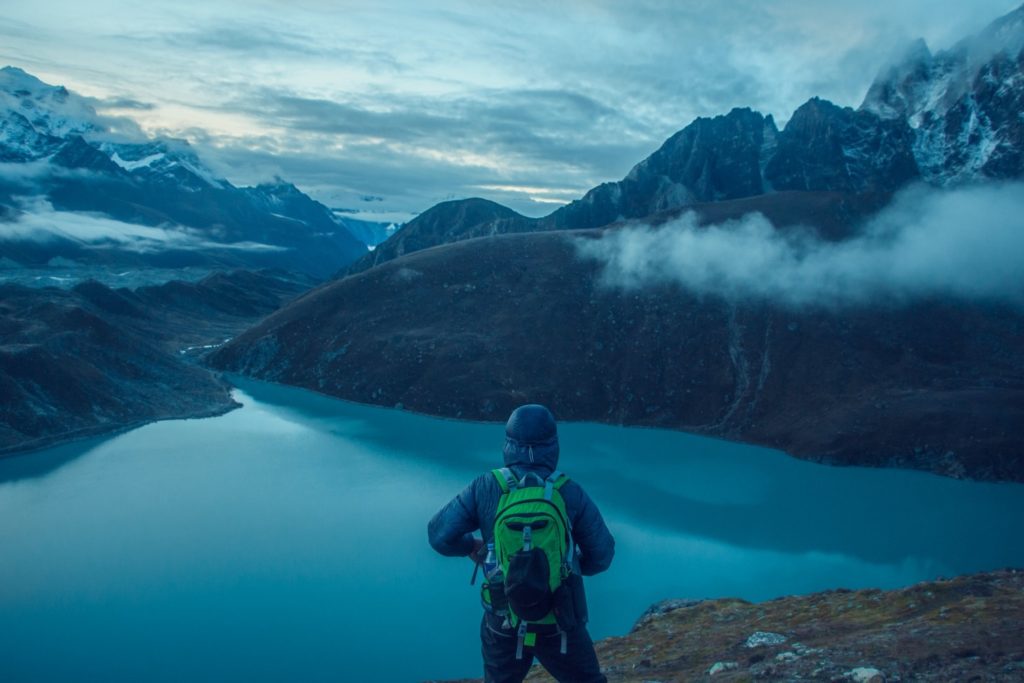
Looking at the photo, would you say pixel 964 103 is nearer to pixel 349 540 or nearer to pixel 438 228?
pixel 438 228

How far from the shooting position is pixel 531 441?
6766 mm

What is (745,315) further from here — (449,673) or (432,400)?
(449,673)

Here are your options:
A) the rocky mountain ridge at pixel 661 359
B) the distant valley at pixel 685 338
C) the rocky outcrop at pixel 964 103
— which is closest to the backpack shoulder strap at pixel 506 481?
the rocky mountain ridge at pixel 661 359

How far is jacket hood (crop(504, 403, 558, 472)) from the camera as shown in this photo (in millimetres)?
6754

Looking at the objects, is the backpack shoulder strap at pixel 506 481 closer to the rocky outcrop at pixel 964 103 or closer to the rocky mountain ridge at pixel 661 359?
the rocky mountain ridge at pixel 661 359

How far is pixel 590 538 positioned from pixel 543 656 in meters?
1.18

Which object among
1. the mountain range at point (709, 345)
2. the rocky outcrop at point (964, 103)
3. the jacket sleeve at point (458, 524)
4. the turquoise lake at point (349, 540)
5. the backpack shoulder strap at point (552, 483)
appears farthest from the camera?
the rocky outcrop at point (964, 103)

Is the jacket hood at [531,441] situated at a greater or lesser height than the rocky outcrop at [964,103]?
lesser

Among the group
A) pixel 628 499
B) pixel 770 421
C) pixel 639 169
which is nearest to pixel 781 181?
pixel 639 169

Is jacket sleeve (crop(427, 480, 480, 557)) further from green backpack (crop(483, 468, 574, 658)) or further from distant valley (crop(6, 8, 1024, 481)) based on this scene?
distant valley (crop(6, 8, 1024, 481))

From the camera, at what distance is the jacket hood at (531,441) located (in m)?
6.75

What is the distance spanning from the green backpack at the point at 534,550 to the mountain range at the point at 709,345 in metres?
62.0

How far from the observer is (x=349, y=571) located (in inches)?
1379

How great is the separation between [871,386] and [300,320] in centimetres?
6552
